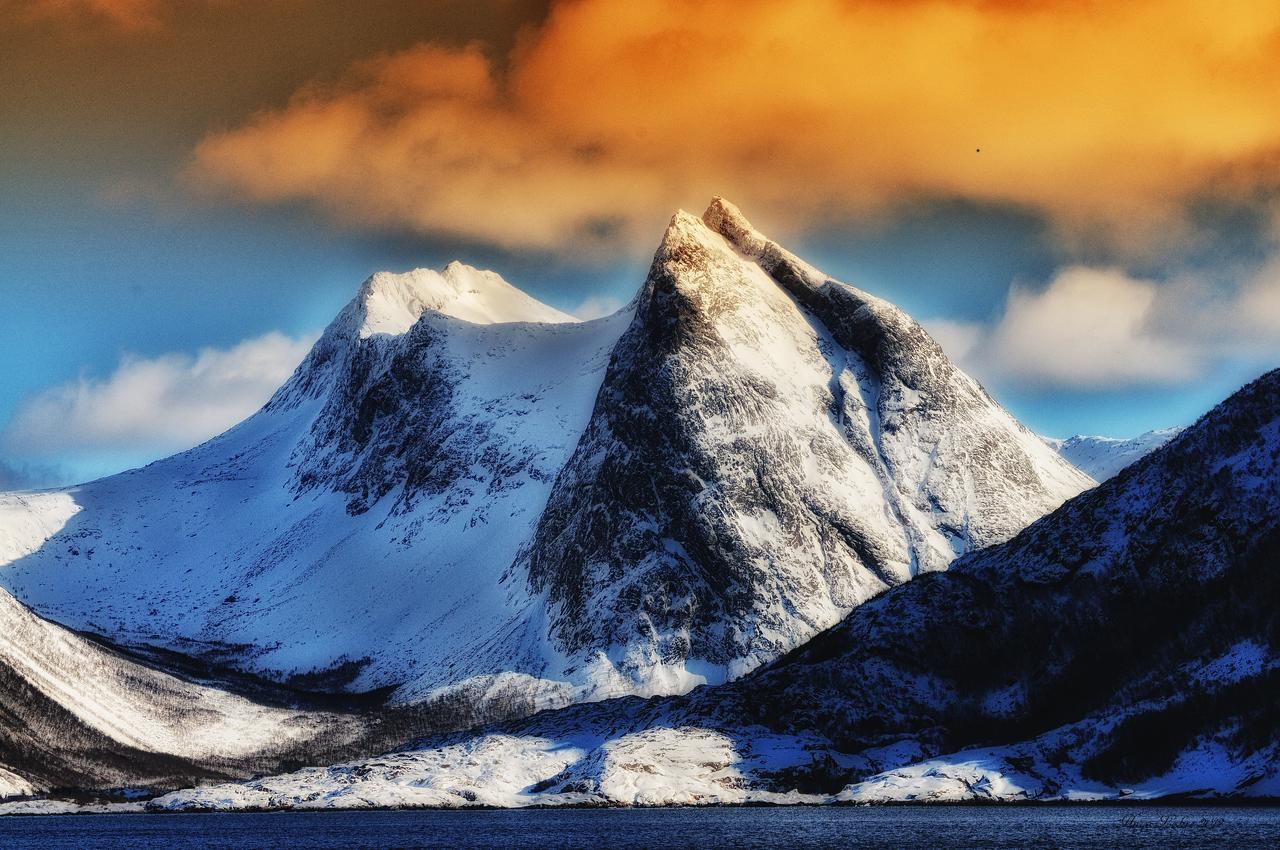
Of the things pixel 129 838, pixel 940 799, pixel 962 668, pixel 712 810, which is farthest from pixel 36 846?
pixel 962 668

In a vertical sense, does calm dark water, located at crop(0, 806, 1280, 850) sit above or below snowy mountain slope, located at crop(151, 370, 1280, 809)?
below

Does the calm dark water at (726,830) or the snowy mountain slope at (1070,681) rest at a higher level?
the snowy mountain slope at (1070,681)

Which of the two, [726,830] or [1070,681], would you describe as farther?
[1070,681]

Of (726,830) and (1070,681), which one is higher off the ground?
(1070,681)

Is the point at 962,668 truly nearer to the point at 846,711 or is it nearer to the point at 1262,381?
the point at 846,711

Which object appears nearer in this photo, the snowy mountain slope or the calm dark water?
the calm dark water

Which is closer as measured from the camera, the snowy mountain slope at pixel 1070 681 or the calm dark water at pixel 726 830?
the calm dark water at pixel 726 830
